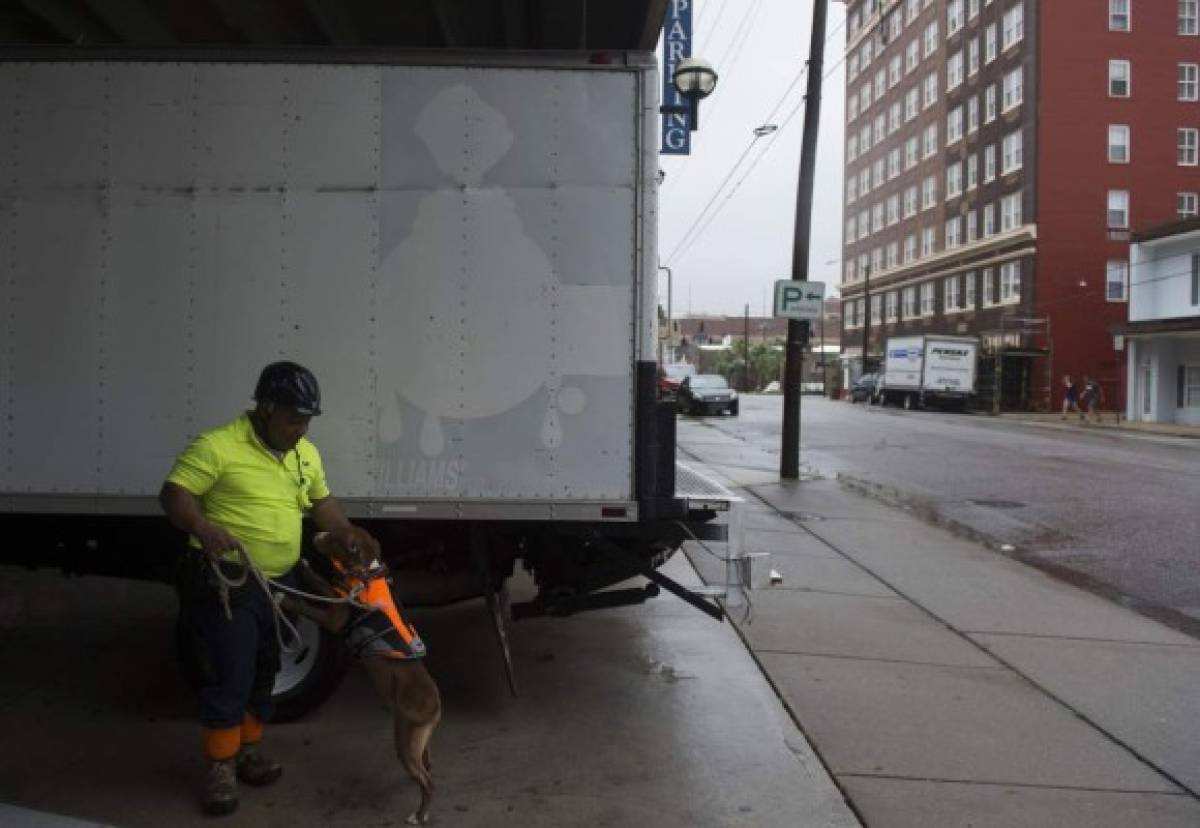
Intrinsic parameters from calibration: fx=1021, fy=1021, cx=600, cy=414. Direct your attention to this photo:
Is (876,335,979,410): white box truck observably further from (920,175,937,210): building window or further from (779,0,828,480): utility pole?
(779,0,828,480): utility pole

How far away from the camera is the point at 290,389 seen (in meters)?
3.70

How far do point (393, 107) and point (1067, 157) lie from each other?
167 feet

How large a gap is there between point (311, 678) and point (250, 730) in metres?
0.77

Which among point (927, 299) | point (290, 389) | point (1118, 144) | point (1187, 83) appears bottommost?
point (290, 389)

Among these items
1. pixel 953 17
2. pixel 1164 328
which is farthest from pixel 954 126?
pixel 1164 328

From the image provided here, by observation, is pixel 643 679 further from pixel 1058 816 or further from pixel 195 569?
pixel 195 569

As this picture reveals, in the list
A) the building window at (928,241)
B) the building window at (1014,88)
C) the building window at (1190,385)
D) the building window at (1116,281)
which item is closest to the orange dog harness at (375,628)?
the building window at (1190,385)

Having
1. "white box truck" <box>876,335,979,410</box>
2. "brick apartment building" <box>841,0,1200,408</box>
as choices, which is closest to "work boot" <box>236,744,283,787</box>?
"white box truck" <box>876,335,979,410</box>

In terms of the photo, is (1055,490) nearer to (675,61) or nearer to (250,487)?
(675,61)

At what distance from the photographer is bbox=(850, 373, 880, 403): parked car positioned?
5525 cm

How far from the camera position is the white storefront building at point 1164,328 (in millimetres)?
36969

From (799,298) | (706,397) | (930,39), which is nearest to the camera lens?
(799,298)

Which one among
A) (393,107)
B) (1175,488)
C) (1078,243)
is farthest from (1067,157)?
(393,107)

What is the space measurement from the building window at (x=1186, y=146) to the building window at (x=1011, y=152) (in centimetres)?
707
